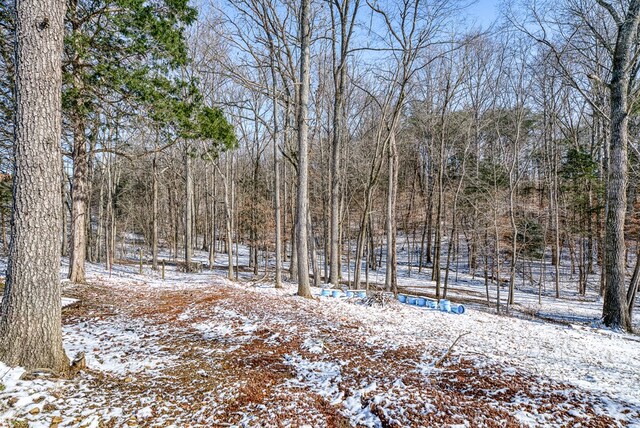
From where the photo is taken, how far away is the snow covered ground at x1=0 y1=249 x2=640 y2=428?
9.62ft

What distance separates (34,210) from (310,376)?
344cm

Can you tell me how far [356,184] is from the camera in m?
21.6

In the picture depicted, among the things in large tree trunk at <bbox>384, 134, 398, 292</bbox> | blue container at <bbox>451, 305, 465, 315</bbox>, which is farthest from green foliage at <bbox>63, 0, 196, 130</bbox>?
blue container at <bbox>451, 305, 465, 315</bbox>

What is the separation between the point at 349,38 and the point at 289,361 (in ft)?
36.3

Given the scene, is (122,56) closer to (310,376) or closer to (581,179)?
(310,376)

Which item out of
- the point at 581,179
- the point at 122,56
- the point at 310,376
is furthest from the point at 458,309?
the point at 581,179

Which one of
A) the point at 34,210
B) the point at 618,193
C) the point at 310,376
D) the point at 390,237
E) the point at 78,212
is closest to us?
the point at 34,210

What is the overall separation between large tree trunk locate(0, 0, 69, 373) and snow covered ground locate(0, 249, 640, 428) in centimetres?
28

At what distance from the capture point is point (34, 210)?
134 inches

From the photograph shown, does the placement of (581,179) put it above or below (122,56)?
below

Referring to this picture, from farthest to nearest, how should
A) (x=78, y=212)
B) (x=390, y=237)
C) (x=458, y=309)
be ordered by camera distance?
(x=390, y=237)
(x=458, y=309)
(x=78, y=212)

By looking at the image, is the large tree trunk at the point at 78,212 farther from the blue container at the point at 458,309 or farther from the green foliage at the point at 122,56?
the blue container at the point at 458,309

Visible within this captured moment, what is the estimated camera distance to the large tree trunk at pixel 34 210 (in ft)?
11.0

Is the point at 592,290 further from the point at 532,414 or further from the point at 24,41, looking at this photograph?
the point at 24,41
